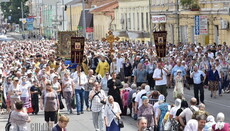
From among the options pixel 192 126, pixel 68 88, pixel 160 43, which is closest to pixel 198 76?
pixel 160 43

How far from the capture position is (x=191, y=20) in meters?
52.3

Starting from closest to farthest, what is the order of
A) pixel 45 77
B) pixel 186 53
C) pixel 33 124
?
pixel 33 124, pixel 45 77, pixel 186 53

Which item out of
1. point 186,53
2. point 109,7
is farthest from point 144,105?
point 109,7

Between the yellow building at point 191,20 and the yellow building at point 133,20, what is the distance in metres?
2.24

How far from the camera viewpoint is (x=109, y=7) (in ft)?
302

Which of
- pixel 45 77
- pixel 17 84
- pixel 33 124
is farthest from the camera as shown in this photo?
pixel 45 77

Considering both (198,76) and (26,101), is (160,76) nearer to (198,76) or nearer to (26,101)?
(198,76)

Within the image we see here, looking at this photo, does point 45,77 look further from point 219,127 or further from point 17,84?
point 219,127

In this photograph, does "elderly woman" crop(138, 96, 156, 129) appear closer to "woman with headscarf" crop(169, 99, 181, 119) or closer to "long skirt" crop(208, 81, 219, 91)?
"woman with headscarf" crop(169, 99, 181, 119)

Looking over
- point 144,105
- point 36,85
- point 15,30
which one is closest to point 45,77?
point 36,85

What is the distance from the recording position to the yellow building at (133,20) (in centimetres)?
6641

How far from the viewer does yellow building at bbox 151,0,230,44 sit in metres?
46.0

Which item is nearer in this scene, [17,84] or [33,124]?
[33,124]

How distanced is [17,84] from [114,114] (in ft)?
21.1
